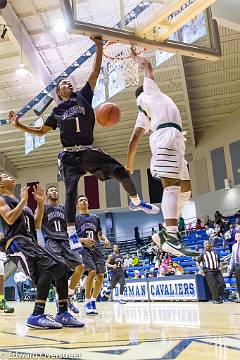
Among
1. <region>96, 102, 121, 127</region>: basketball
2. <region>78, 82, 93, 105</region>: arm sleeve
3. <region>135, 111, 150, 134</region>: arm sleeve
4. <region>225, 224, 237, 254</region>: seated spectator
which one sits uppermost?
<region>78, 82, 93, 105</region>: arm sleeve

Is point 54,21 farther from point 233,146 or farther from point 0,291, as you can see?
point 233,146

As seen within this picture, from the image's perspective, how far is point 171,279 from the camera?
12305mm

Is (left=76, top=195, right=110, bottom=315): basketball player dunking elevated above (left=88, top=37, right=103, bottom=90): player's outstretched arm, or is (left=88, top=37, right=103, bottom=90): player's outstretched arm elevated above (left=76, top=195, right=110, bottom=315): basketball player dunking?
(left=88, top=37, right=103, bottom=90): player's outstretched arm

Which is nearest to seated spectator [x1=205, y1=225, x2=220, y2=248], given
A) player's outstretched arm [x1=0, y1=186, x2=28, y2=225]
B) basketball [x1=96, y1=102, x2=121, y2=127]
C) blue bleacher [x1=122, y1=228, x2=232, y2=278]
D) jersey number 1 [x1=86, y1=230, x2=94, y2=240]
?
blue bleacher [x1=122, y1=228, x2=232, y2=278]

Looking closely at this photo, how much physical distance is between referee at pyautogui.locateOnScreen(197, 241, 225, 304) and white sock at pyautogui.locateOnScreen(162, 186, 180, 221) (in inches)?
291

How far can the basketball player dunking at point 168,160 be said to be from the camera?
341cm

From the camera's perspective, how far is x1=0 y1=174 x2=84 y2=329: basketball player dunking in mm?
4262

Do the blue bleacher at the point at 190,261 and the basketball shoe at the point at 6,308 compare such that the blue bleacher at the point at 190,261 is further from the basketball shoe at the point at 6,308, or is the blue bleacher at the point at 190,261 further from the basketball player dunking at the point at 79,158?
the basketball player dunking at the point at 79,158

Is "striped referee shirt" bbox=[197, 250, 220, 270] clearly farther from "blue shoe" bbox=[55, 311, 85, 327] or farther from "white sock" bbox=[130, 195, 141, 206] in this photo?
"white sock" bbox=[130, 195, 141, 206]

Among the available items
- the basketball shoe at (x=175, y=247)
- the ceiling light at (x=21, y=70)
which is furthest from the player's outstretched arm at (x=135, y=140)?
the ceiling light at (x=21, y=70)

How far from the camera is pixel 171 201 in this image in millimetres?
3451

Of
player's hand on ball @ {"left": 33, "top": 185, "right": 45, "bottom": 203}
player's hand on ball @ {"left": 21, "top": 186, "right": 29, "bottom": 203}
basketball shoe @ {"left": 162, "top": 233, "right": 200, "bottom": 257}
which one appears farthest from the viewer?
player's hand on ball @ {"left": 33, "top": 185, "right": 45, "bottom": 203}

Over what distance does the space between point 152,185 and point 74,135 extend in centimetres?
2119

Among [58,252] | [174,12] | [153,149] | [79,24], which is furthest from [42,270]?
[174,12]
